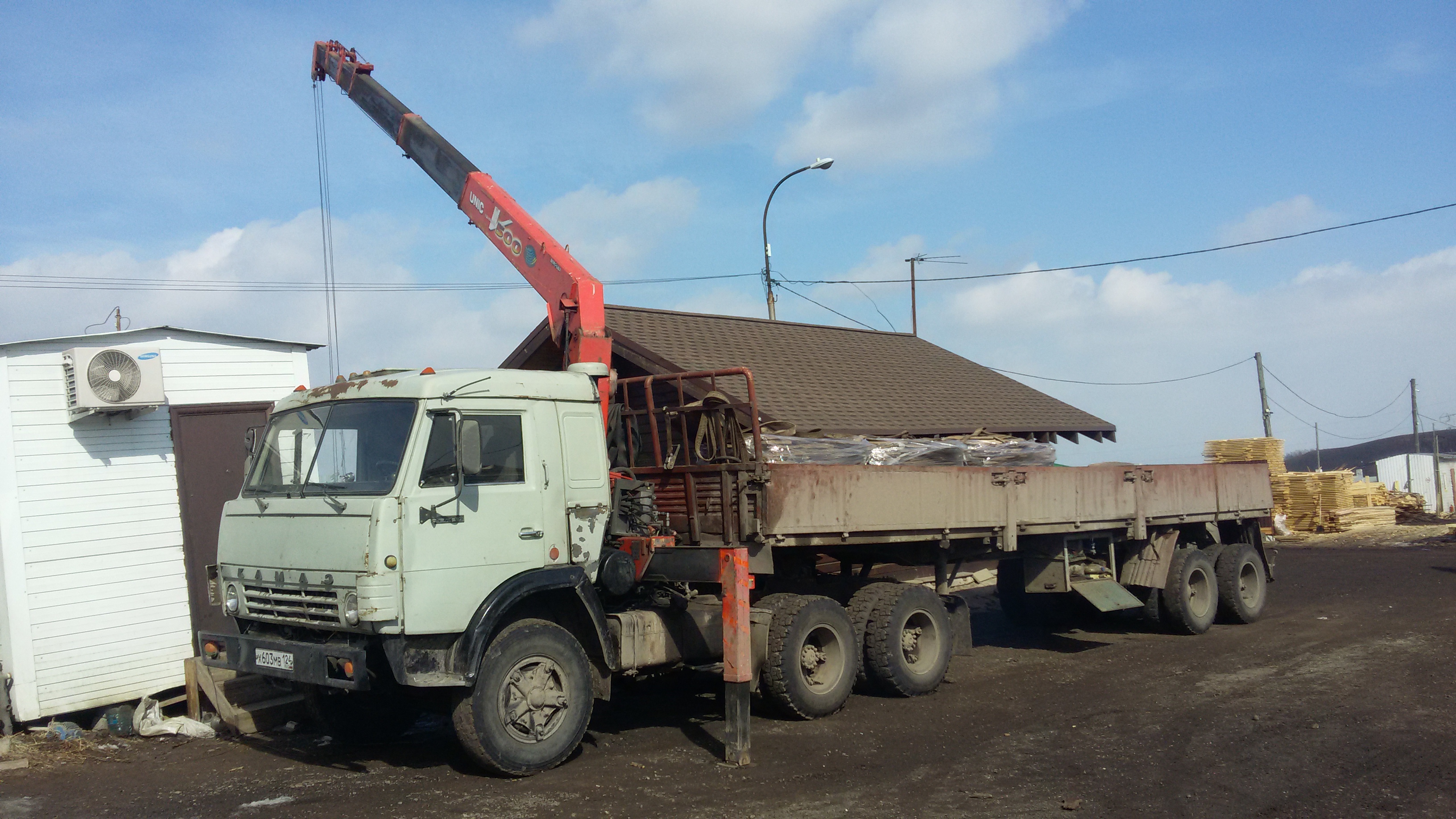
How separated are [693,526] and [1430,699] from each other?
623 centimetres

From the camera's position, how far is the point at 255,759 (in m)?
7.63

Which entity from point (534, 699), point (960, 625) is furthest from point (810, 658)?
point (534, 699)

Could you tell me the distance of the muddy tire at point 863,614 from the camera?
30.5 feet

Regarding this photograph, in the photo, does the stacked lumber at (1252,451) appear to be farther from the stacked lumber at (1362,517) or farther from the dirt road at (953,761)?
the dirt road at (953,761)

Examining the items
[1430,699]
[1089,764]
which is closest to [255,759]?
[1089,764]

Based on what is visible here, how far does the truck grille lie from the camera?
6.55m

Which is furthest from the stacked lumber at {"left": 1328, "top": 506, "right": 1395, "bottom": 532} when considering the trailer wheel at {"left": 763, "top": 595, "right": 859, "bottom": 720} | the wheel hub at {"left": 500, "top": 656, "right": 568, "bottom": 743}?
the wheel hub at {"left": 500, "top": 656, "right": 568, "bottom": 743}

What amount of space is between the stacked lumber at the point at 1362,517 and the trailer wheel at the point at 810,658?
2321 centimetres

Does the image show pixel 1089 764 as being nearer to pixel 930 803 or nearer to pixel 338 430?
pixel 930 803

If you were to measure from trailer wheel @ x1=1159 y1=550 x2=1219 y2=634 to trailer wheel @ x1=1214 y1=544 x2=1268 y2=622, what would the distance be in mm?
119

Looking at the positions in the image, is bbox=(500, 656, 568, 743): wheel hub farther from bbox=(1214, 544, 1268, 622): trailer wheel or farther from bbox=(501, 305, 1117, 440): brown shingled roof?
bbox=(1214, 544, 1268, 622): trailer wheel

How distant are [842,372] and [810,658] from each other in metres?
9.52

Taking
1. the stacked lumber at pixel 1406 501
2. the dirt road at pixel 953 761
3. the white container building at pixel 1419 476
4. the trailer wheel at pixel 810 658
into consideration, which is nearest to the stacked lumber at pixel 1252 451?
the stacked lumber at pixel 1406 501

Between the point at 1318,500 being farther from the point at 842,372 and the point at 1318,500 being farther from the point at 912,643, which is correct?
the point at 912,643
